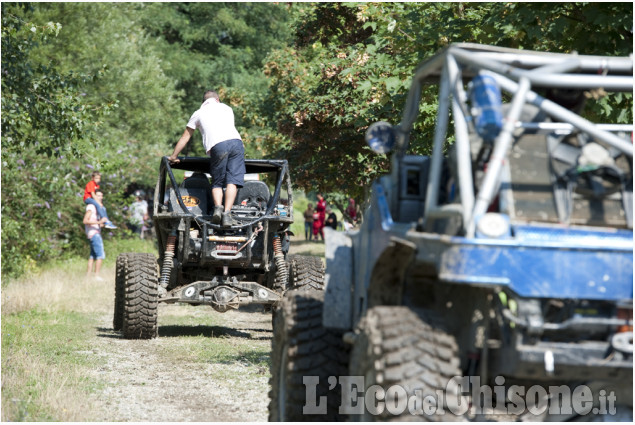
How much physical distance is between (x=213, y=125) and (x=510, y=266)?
7.56 meters

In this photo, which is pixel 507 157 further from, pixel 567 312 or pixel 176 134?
pixel 176 134

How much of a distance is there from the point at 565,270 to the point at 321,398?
→ 81.4 inches

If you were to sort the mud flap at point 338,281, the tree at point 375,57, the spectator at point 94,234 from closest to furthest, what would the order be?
the mud flap at point 338,281, the tree at point 375,57, the spectator at point 94,234

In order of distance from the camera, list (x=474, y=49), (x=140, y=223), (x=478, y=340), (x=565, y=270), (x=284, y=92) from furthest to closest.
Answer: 1. (x=140, y=223)
2. (x=284, y=92)
3. (x=474, y=49)
4. (x=478, y=340)
5. (x=565, y=270)

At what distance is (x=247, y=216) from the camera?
40.3ft

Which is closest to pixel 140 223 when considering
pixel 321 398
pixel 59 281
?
pixel 59 281

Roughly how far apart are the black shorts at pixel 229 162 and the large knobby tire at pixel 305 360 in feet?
16.8

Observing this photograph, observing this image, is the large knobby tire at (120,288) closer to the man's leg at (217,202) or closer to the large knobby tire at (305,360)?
the man's leg at (217,202)

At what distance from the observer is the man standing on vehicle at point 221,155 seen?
1178 cm

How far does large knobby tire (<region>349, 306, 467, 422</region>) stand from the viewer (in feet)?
15.7

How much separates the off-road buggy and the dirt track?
51 centimetres

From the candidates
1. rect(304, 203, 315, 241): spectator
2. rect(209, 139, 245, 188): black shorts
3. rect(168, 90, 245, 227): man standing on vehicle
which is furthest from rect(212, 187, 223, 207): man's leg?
rect(304, 203, 315, 241): spectator

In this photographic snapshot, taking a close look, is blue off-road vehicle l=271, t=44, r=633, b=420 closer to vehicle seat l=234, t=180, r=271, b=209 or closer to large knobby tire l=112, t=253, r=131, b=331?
vehicle seat l=234, t=180, r=271, b=209

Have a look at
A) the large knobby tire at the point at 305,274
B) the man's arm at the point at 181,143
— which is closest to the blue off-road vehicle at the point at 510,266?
the large knobby tire at the point at 305,274
